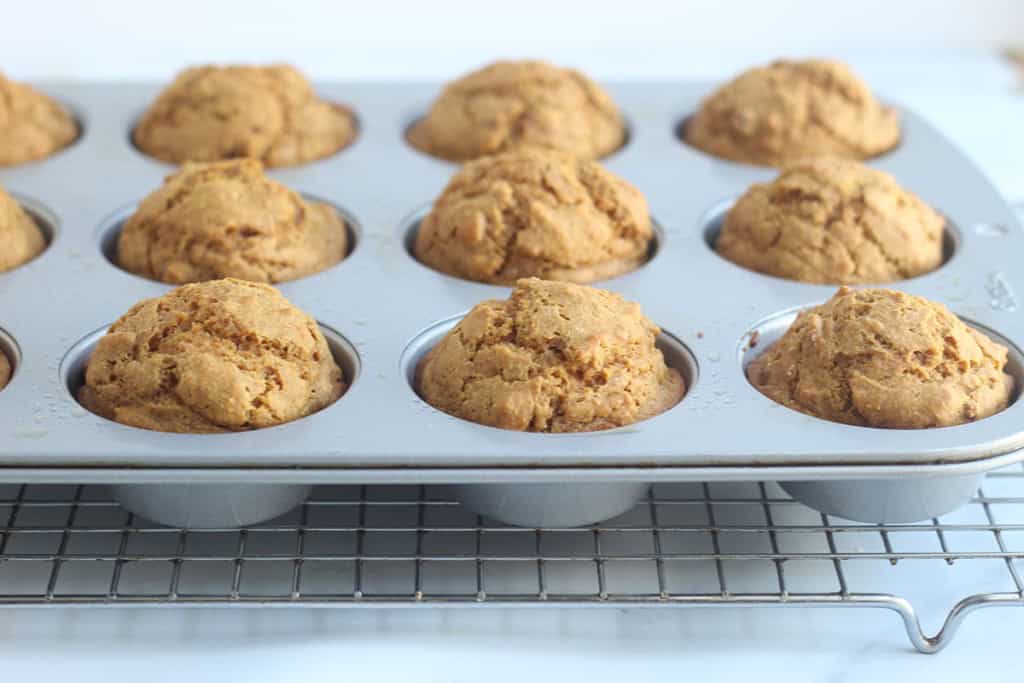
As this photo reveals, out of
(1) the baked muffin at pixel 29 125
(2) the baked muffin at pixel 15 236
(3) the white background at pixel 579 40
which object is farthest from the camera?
(3) the white background at pixel 579 40

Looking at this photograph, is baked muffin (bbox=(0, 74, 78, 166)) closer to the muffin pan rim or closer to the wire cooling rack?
the muffin pan rim

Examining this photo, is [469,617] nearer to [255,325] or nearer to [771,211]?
[255,325]

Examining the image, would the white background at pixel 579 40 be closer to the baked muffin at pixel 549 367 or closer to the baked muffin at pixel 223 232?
the baked muffin at pixel 223 232

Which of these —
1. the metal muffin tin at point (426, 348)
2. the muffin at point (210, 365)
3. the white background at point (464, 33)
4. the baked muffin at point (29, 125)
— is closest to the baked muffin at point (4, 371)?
the metal muffin tin at point (426, 348)

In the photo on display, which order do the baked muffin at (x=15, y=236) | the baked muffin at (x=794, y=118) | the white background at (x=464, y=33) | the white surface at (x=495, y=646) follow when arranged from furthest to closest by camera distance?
the white background at (x=464, y=33) < the baked muffin at (x=794, y=118) < the baked muffin at (x=15, y=236) < the white surface at (x=495, y=646)

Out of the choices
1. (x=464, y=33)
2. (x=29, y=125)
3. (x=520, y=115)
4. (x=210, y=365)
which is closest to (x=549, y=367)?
(x=210, y=365)

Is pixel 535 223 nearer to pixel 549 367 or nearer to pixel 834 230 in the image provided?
pixel 549 367

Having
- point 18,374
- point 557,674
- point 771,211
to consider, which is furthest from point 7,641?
point 771,211
